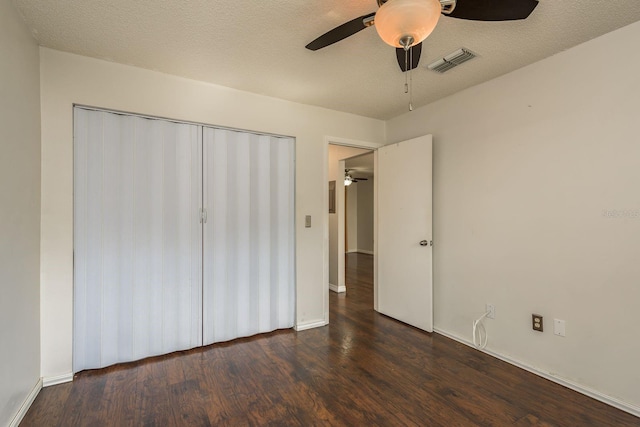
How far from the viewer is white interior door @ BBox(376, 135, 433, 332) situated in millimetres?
3139

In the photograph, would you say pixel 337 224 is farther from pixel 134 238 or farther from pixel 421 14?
pixel 421 14

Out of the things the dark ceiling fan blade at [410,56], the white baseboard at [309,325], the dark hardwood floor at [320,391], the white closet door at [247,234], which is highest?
the dark ceiling fan blade at [410,56]

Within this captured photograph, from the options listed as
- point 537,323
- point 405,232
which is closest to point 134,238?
point 405,232

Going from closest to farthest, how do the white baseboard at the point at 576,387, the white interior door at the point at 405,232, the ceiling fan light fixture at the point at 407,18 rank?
the ceiling fan light fixture at the point at 407,18 < the white baseboard at the point at 576,387 < the white interior door at the point at 405,232

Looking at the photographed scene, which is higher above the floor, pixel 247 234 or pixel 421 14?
pixel 421 14

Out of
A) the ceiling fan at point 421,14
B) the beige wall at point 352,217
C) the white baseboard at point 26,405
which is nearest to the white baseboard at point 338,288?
the white baseboard at point 26,405

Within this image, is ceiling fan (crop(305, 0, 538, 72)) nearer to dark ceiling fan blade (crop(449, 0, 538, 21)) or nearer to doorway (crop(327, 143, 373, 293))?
dark ceiling fan blade (crop(449, 0, 538, 21))

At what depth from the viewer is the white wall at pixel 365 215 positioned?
8961mm

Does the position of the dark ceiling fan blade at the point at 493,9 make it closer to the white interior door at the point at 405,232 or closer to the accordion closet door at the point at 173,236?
the white interior door at the point at 405,232

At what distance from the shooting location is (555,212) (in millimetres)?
2248

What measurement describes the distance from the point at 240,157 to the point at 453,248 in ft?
7.41

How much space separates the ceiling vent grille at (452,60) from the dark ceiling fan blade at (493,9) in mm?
808

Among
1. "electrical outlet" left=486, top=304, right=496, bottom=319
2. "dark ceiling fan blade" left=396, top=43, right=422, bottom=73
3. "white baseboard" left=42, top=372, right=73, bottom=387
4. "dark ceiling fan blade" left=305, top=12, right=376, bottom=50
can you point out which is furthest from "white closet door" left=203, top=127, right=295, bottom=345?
"electrical outlet" left=486, top=304, right=496, bottom=319

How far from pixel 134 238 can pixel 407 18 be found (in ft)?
8.06
